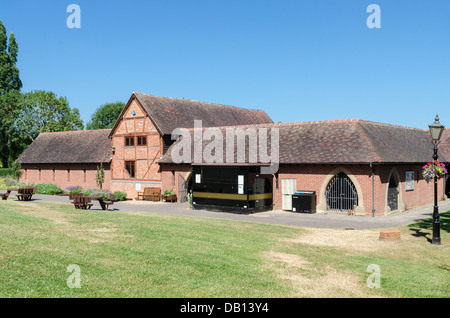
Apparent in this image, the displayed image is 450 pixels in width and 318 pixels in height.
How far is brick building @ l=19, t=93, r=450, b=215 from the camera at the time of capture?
24.8m

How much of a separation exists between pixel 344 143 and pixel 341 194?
122 inches

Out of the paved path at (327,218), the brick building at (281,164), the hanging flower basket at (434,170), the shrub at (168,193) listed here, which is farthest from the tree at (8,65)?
the hanging flower basket at (434,170)

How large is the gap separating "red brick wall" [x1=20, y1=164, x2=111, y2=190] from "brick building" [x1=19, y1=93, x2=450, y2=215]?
161 millimetres

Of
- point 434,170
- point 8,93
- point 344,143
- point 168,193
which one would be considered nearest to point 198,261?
point 434,170

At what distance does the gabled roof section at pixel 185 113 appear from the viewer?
35344 millimetres

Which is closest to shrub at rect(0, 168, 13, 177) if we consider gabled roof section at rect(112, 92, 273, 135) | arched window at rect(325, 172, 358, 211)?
gabled roof section at rect(112, 92, 273, 135)

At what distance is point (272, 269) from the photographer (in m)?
10.8

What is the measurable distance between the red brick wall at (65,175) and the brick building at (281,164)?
16 centimetres

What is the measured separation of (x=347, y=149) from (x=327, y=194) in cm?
294

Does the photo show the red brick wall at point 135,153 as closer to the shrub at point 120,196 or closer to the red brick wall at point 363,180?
the shrub at point 120,196

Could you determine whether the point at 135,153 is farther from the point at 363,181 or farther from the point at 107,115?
the point at 107,115
